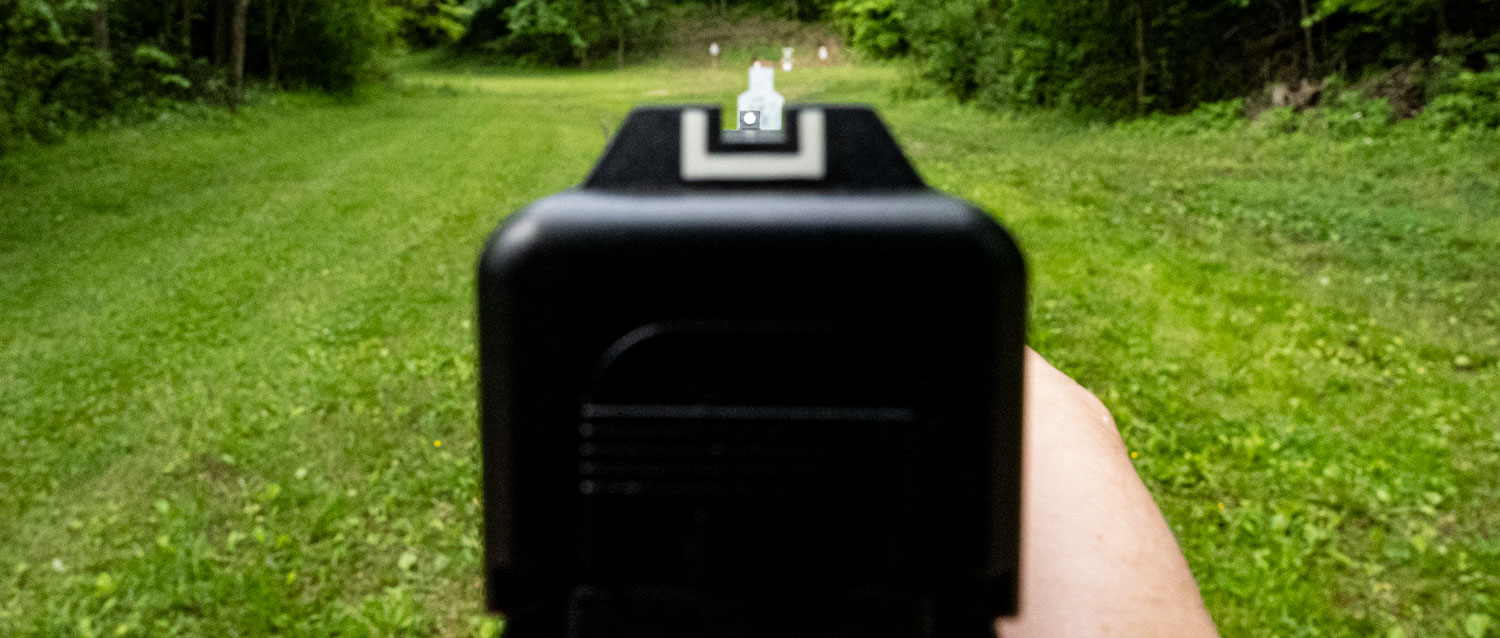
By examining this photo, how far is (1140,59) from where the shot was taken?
14.5 m

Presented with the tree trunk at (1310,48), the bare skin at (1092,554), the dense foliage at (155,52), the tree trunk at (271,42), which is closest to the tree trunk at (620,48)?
the dense foliage at (155,52)

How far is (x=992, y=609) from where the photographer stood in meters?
0.68

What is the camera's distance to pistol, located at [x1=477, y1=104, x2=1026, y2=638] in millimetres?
613

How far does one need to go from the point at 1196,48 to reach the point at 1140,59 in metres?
0.71

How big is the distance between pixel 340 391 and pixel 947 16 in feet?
58.5

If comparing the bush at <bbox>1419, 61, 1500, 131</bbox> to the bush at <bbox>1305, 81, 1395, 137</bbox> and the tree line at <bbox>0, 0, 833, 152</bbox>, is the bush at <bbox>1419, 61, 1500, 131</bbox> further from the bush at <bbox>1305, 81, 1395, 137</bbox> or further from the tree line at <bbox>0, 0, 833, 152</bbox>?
the tree line at <bbox>0, 0, 833, 152</bbox>

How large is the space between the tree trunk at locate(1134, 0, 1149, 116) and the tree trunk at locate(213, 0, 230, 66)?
Answer: 16.2m

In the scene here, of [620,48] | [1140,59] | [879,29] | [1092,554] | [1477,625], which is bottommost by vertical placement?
[1477,625]

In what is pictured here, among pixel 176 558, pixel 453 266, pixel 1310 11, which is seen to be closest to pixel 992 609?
pixel 176 558

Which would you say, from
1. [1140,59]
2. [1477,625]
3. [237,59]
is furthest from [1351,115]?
[237,59]

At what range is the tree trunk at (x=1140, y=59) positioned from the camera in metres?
14.5

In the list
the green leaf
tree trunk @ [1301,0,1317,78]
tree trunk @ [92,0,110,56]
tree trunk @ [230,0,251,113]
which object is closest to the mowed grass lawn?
the green leaf

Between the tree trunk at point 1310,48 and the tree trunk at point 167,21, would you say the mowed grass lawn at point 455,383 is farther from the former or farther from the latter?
the tree trunk at point 167,21

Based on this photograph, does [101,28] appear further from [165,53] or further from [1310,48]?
[1310,48]
